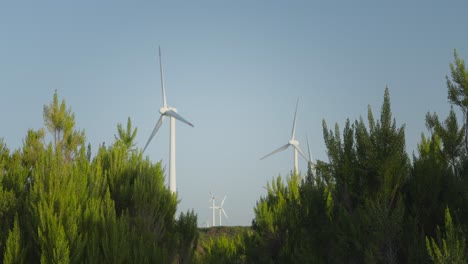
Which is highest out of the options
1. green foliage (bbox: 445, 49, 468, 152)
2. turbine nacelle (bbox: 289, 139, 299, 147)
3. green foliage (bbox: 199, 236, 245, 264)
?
turbine nacelle (bbox: 289, 139, 299, 147)

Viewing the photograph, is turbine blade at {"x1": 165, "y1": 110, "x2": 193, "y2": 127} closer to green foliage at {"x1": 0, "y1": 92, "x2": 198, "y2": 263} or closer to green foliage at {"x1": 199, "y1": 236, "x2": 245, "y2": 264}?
green foliage at {"x1": 199, "y1": 236, "x2": 245, "y2": 264}

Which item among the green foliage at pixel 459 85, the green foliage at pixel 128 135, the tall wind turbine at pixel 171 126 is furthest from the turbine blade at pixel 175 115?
the green foliage at pixel 459 85

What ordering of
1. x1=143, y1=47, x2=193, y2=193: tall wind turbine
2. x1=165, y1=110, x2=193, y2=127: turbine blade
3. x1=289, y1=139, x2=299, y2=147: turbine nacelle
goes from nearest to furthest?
1. x1=143, y1=47, x2=193, y2=193: tall wind turbine
2. x1=165, y1=110, x2=193, y2=127: turbine blade
3. x1=289, y1=139, x2=299, y2=147: turbine nacelle

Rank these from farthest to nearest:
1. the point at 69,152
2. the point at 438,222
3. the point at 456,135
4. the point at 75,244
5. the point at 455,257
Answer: the point at 69,152
the point at 456,135
the point at 438,222
the point at 75,244
the point at 455,257

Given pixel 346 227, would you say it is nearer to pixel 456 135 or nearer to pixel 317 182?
pixel 317 182

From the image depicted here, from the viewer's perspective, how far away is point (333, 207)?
49.7 feet

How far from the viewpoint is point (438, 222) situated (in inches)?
529

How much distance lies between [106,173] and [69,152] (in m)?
8.42

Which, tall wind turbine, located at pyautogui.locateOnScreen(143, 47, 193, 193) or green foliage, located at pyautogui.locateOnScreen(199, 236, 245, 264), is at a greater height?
tall wind turbine, located at pyautogui.locateOnScreen(143, 47, 193, 193)

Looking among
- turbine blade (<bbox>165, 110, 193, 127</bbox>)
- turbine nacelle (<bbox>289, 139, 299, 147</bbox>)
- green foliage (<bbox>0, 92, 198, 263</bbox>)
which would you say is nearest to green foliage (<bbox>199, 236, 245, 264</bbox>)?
green foliage (<bbox>0, 92, 198, 263</bbox>)

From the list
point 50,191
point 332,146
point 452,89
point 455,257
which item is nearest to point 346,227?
point 332,146

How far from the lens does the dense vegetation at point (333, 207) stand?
12.2 metres

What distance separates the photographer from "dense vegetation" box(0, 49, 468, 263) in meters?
12.2

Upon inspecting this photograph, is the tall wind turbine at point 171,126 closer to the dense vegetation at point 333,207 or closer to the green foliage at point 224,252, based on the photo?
the green foliage at point 224,252
